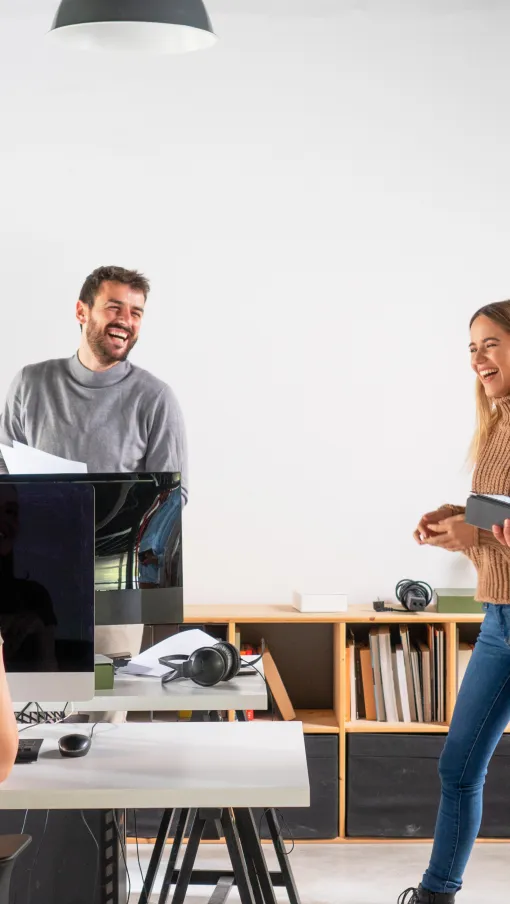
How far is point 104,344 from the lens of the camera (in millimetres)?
4254

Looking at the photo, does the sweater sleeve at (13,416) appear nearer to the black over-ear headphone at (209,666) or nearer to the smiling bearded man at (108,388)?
the smiling bearded man at (108,388)

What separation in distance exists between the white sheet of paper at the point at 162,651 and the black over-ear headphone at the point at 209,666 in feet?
0.14

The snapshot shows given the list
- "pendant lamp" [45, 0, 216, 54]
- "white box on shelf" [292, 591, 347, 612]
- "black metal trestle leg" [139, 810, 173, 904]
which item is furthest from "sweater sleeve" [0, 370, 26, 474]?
"black metal trestle leg" [139, 810, 173, 904]

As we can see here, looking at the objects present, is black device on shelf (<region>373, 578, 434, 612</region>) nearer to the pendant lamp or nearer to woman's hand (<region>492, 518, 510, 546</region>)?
woman's hand (<region>492, 518, 510, 546</region>)

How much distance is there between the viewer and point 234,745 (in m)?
2.18

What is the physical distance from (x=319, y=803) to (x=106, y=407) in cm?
174

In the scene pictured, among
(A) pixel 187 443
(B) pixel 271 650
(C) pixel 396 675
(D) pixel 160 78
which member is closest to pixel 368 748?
(C) pixel 396 675

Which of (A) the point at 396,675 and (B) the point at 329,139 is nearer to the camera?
(A) the point at 396,675

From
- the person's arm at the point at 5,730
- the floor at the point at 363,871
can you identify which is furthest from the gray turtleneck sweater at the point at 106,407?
the person's arm at the point at 5,730

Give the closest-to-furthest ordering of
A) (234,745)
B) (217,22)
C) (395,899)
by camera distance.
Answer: (234,745), (395,899), (217,22)

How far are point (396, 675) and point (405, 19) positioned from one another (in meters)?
2.62

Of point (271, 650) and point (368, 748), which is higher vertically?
point (271, 650)

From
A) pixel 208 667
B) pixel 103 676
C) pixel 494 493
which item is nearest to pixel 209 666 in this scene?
pixel 208 667

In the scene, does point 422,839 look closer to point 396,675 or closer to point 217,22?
point 396,675
